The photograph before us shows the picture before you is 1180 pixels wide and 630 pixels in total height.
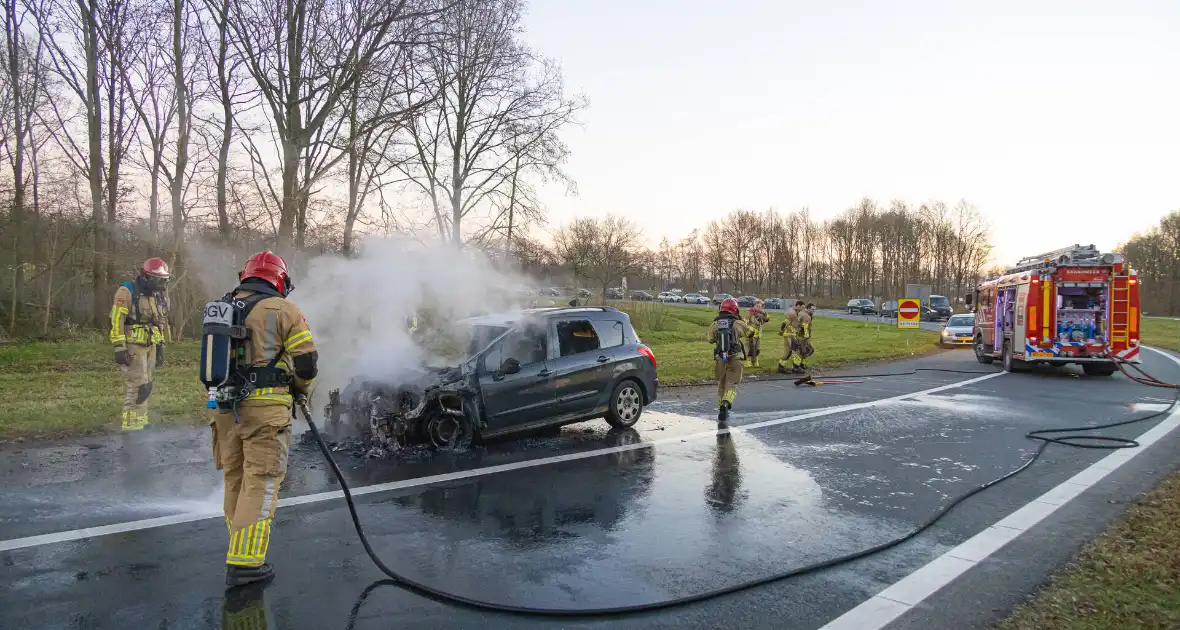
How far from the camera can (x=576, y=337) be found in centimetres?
906

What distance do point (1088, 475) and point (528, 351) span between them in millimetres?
6205

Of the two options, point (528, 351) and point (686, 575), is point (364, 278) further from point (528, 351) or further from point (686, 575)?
point (686, 575)

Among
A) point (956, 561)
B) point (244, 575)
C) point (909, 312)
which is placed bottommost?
point (956, 561)

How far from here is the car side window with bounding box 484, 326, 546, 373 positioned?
8039 mm

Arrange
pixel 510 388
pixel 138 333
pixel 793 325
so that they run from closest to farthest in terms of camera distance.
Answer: pixel 510 388 → pixel 138 333 → pixel 793 325

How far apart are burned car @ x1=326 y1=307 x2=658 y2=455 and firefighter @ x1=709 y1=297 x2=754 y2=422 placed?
59.2 inches

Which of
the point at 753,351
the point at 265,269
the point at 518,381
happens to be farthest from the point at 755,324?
the point at 265,269

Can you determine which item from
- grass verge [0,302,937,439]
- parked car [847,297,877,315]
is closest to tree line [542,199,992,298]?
parked car [847,297,877,315]

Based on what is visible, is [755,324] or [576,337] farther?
[755,324]

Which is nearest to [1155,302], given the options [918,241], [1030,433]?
[918,241]

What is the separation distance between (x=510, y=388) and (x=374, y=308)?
2.13 m

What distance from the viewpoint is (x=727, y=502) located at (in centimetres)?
622

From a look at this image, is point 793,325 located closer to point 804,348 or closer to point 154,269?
point 804,348

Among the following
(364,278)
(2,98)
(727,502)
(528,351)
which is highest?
(2,98)
